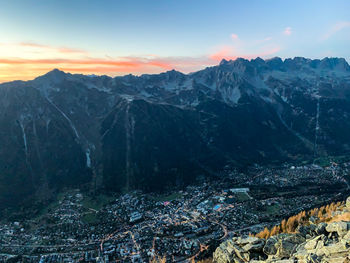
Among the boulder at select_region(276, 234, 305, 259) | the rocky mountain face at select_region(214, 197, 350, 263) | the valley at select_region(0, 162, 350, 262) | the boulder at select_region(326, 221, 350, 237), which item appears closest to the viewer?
the rocky mountain face at select_region(214, 197, 350, 263)

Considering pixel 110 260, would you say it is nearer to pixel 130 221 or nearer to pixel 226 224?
pixel 130 221

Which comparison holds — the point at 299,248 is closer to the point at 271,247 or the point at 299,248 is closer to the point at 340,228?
the point at 271,247

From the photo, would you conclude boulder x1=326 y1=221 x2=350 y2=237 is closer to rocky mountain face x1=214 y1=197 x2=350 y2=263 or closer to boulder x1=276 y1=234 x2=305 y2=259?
rocky mountain face x1=214 y1=197 x2=350 y2=263

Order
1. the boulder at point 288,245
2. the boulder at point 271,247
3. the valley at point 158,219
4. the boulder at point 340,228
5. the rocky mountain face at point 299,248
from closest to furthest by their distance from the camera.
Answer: the rocky mountain face at point 299,248 < the boulder at point 340,228 < the boulder at point 288,245 < the boulder at point 271,247 < the valley at point 158,219

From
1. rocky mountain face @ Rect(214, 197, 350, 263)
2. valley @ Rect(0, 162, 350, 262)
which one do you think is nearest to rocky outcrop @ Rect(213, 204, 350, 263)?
rocky mountain face @ Rect(214, 197, 350, 263)

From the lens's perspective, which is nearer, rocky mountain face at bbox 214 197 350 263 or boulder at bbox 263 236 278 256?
rocky mountain face at bbox 214 197 350 263

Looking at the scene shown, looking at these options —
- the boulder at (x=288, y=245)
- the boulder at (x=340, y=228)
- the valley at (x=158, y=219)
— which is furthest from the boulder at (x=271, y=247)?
the valley at (x=158, y=219)

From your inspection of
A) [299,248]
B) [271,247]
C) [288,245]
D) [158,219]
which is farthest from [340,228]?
[158,219]

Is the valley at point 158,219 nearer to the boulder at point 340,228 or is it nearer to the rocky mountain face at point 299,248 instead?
the rocky mountain face at point 299,248

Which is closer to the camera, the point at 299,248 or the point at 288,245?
the point at 299,248
